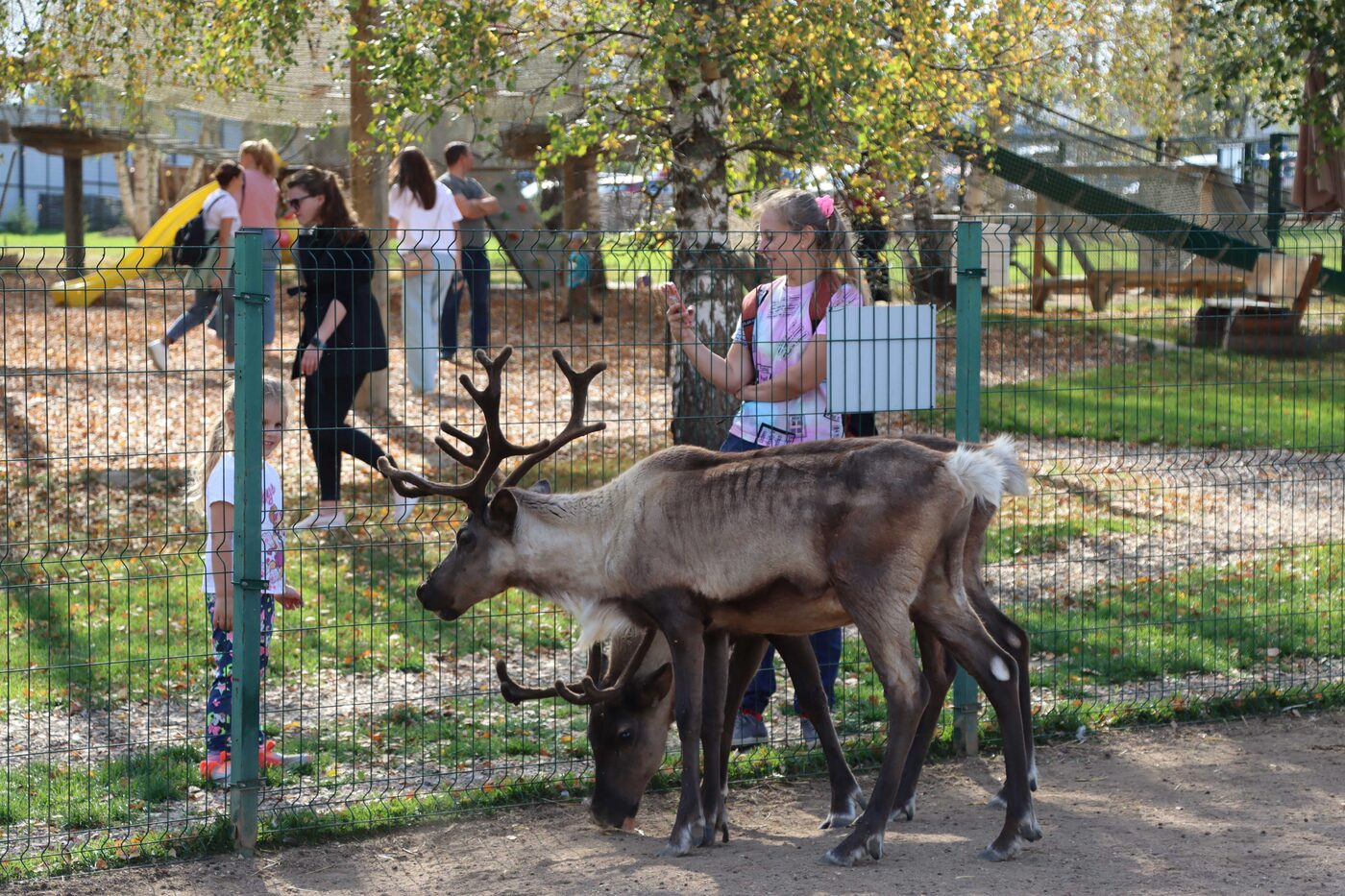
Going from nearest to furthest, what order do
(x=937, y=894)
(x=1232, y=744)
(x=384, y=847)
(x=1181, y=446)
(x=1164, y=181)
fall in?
(x=937, y=894) → (x=384, y=847) → (x=1232, y=744) → (x=1181, y=446) → (x=1164, y=181)

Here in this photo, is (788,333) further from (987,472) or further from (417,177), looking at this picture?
(417,177)

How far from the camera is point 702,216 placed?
991 centimetres

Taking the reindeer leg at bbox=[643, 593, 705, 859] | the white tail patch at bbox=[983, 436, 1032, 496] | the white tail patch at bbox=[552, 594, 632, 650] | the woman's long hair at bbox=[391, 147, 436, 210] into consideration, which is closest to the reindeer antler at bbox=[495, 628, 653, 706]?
the white tail patch at bbox=[552, 594, 632, 650]

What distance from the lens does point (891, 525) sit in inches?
207

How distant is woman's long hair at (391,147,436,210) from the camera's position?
12117mm

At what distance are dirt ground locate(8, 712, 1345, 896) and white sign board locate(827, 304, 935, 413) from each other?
1607mm

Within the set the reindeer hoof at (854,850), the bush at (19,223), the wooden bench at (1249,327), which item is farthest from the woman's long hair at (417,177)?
the bush at (19,223)

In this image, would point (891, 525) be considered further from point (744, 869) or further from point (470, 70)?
point (470, 70)

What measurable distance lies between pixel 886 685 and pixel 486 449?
175cm

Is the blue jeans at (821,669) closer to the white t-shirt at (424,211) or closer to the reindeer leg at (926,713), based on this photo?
the reindeer leg at (926,713)

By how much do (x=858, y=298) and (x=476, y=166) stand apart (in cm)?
1448

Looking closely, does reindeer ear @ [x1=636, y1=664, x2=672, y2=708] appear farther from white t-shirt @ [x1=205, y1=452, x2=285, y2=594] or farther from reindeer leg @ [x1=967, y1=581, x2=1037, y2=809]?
white t-shirt @ [x1=205, y1=452, x2=285, y2=594]

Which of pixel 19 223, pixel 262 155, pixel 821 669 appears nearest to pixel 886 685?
pixel 821 669

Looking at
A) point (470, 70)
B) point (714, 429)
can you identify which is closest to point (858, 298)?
point (714, 429)
